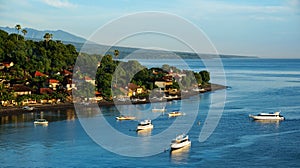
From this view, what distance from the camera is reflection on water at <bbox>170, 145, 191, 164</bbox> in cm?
1057

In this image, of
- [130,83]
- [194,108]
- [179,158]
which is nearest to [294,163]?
[179,158]

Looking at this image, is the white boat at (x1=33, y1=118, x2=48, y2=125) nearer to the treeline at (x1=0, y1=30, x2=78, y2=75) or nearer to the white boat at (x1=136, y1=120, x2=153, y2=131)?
the white boat at (x1=136, y1=120, x2=153, y2=131)

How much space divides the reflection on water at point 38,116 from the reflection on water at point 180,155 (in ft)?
20.5

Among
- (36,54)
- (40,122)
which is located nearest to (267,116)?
(40,122)

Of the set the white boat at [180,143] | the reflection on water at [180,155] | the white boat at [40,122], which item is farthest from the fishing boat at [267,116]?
the white boat at [40,122]

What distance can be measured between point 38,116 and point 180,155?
7849mm

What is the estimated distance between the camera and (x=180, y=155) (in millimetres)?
11055

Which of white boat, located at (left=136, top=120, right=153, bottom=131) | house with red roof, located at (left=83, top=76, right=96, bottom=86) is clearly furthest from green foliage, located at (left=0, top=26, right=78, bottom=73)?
white boat, located at (left=136, top=120, right=153, bottom=131)

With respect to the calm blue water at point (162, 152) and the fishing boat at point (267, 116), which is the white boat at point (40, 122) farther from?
the fishing boat at point (267, 116)

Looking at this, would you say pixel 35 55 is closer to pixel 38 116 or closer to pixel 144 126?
pixel 38 116

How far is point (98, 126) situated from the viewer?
1527 cm

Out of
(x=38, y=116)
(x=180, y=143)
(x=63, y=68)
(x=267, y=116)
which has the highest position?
(x=63, y=68)

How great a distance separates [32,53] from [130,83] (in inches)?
212

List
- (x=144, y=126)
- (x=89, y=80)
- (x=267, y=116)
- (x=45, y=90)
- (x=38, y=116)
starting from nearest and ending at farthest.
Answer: (x=144, y=126), (x=267, y=116), (x=38, y=116), (x=45, y=90), (x=89, y=80)
